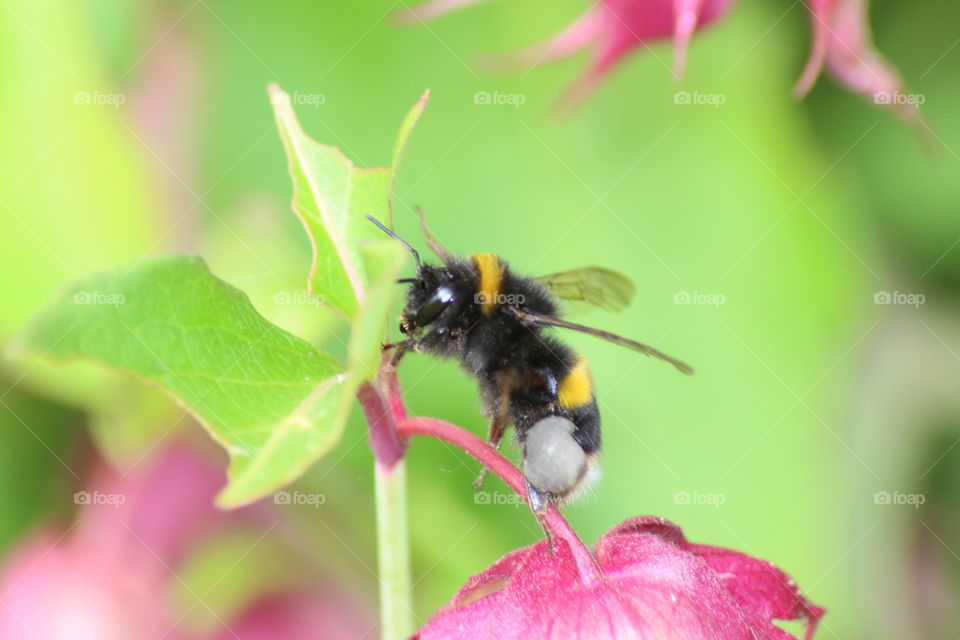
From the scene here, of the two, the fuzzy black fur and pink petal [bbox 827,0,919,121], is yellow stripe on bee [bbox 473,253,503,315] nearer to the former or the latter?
the fuzzy black fur

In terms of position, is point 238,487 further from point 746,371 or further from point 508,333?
point 746,371

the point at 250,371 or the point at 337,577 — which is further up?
the point at 250,371

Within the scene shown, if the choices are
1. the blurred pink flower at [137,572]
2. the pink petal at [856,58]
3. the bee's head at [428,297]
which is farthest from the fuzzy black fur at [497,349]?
the blurred pink flower at [137,572]

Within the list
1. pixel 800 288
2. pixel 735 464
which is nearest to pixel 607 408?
pixel 735 464

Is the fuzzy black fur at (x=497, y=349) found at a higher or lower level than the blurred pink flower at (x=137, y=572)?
higher

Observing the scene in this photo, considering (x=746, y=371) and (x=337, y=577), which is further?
(x=746, y=371)

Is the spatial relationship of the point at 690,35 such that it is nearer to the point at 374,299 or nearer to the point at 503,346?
the point at 503,346

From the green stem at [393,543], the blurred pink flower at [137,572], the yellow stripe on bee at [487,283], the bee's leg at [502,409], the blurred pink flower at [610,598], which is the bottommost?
the blurred pink flower at [137,572]

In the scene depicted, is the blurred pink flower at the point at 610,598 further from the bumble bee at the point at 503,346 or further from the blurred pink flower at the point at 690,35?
the blurred pink flower at the point at 690,35
